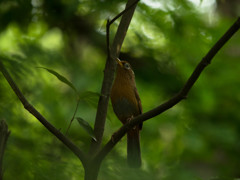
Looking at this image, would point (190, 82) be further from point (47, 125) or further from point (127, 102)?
point (127, 102)

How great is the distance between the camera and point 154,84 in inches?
225

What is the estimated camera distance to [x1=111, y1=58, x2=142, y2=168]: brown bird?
15.0ft

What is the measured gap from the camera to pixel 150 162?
17.1 ft

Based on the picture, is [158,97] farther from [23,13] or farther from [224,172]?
[23,13]

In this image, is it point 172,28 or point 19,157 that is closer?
point 19,157

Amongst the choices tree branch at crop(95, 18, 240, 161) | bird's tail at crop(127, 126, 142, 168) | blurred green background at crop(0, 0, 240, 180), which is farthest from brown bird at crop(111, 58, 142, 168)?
tree branch at crop(95, 18, 240, 161)

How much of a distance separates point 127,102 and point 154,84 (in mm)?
1243

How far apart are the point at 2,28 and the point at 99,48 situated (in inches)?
121

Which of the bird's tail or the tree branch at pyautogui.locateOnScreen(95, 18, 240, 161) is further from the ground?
the tree branch at pyautogui.locateOnScreen(95, 18, 240, 161)

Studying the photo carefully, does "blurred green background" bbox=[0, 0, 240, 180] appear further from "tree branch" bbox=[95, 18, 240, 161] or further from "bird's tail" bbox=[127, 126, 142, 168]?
"tree branch" bbox=[95, 18, 240, 161]

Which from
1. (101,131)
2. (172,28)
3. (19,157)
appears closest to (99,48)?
(172,28)

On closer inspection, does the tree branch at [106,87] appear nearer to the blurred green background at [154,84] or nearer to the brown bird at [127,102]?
the blurred green background at [154,84]

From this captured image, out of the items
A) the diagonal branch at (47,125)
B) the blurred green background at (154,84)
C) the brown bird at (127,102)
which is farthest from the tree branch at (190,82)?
the brown bird at (127,102)

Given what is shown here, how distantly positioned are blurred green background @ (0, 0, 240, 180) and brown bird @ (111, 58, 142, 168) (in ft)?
1.02
